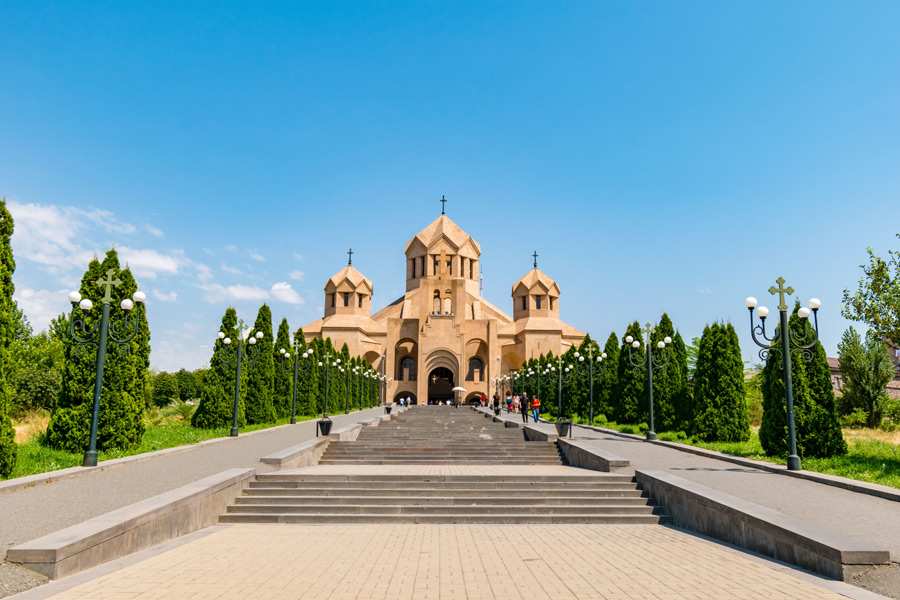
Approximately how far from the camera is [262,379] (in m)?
21.9

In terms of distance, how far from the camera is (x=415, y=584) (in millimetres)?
4789

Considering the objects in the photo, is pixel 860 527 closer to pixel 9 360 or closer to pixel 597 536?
pixel 597 536

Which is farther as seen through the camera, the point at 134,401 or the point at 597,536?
the point at 134,401

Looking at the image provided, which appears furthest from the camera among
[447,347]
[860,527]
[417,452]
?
[447,347]

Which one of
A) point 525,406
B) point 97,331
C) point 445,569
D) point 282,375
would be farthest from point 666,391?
point 97,331

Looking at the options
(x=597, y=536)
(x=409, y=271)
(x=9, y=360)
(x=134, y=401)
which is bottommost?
(x=597, y=536)

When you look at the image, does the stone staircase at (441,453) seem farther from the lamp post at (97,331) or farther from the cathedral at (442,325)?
the cathedral at (442,325)

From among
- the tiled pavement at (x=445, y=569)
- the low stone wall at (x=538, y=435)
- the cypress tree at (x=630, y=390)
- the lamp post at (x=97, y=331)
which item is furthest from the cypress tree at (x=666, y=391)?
the lamp post at (x=97, y=331)

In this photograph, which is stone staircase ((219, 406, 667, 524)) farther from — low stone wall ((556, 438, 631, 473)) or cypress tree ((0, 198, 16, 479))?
cypress tree ((0, 198, 16, 479))

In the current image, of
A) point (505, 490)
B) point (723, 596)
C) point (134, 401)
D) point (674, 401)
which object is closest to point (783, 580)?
point (723, 596)

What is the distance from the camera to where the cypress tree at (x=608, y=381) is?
26656 mm

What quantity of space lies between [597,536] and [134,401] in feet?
33.1

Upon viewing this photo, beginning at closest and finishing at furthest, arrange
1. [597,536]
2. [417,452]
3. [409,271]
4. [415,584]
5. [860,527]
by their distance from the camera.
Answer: [415,584] → [860,527] → [597,536] → [417,452] → [409,271]

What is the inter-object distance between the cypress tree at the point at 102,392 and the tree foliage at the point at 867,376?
26.8 m
